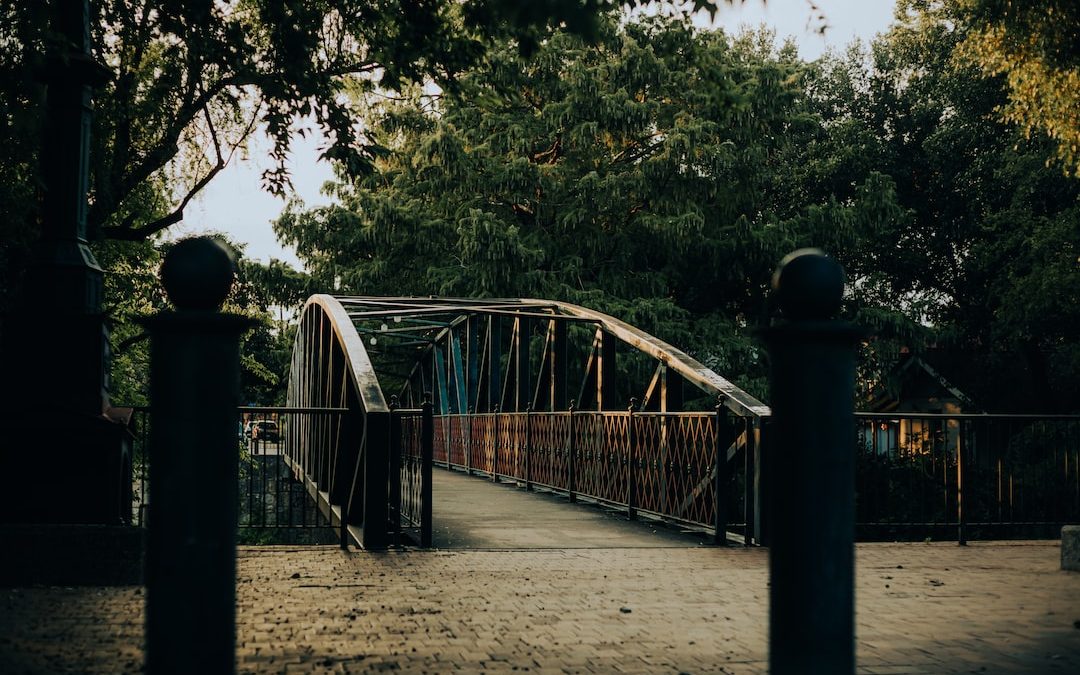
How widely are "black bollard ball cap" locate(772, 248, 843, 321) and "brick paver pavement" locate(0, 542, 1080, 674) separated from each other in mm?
2259

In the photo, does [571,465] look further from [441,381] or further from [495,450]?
[441,381]

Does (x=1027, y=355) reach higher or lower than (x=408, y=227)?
lower

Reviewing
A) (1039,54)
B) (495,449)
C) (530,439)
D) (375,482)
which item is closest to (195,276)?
(375,482)

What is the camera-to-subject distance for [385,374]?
38281 mm

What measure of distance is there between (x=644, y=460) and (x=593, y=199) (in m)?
17.4

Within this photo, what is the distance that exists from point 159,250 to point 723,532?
56.6 feet

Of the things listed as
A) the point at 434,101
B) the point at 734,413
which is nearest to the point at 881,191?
the point at 434,101

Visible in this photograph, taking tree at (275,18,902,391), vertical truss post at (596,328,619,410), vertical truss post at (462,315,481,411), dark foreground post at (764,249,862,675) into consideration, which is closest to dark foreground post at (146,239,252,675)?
dark foreground post at (764,249,862,675)

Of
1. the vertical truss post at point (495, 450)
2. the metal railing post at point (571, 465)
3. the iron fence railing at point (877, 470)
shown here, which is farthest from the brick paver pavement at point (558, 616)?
the vertical truss post at point (495, 450)

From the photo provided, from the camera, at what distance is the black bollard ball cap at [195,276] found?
2.67m

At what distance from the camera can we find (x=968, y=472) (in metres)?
10.7

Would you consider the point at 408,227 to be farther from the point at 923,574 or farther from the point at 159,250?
the point at 923,574

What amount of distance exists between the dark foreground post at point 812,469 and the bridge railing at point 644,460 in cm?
667

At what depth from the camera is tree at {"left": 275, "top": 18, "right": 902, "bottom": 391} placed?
27.3m
